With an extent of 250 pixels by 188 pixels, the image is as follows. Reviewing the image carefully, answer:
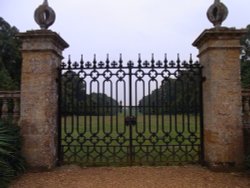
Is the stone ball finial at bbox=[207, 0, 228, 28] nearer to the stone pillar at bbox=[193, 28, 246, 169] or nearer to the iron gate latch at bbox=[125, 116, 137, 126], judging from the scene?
the stone pillar at bbox=[193, 28, 246, 169]

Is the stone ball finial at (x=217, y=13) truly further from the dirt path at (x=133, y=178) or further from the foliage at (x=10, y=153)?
the foliage at (x=10, y=153)

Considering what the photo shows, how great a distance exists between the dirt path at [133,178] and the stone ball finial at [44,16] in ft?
11.3

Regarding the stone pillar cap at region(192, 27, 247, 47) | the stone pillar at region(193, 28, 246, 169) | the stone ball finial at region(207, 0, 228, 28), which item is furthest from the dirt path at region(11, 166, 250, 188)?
the stone ball finial at region(207, 0, 228, 28)

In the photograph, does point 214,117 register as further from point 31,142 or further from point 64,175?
point 31,142

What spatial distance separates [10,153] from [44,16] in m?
3.34

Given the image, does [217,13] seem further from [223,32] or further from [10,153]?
[10,153]

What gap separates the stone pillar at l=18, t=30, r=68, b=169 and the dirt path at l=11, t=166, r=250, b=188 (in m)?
0.51

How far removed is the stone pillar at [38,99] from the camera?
750 centimetres

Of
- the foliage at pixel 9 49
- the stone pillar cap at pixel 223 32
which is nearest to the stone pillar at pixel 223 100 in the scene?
the stone pillar cap at pixel 223 32

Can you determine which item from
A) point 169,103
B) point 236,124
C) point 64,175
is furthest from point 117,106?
point 236,124

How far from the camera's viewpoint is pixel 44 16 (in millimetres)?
7922

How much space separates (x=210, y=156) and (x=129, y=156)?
2064 mm

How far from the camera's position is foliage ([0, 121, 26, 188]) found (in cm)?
601

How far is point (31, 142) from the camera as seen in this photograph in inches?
295
